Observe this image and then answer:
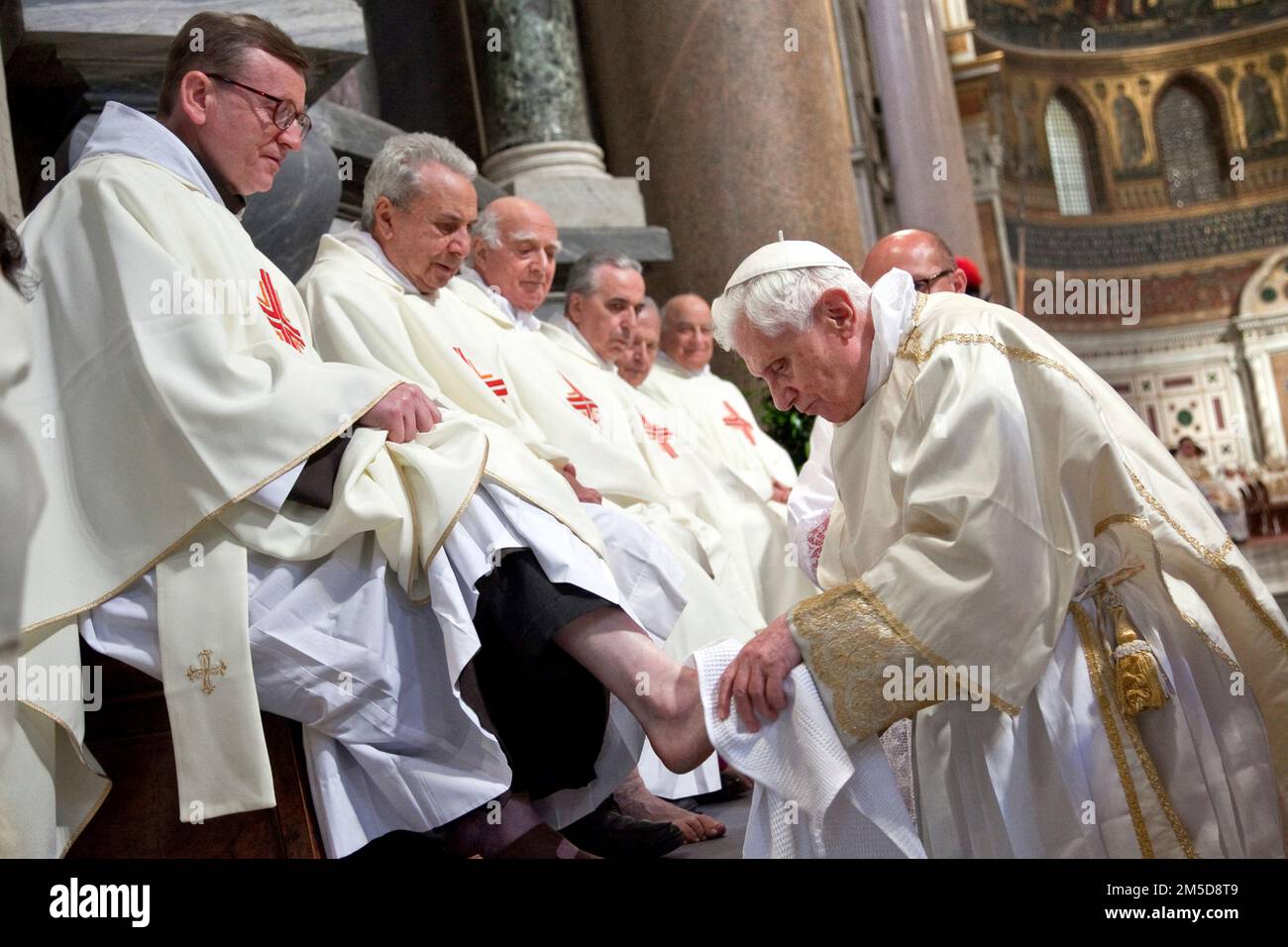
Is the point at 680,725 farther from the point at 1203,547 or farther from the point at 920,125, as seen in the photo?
the point at 920,125

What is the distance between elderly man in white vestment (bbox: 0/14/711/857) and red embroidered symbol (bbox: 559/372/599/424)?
5.44 feet

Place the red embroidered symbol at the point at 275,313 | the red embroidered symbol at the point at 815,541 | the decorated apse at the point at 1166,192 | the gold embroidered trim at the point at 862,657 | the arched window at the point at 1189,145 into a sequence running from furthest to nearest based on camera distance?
the arched window at the point at 1189,145
the decorated apse at the point at 1166,192
the red embroidered symbol at the point at 815,541
the red embroidered symbol at the point at 275,313
the gold embroidered trim at the point at 862,657

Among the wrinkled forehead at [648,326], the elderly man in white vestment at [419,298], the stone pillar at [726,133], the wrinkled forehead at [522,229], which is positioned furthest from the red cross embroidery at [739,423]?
the elderly man in white vestment at [419,298]

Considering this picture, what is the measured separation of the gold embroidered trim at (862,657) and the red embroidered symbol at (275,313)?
141cm

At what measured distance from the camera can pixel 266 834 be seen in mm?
2564

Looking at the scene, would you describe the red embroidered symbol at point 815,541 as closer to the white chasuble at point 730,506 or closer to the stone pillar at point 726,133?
the white chasuble at point 730,506

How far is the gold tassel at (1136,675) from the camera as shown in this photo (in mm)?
2363

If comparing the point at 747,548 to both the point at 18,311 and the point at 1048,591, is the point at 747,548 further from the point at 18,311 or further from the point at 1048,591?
the point at 18,311

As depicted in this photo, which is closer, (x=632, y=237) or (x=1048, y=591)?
(x=1048, y=591)

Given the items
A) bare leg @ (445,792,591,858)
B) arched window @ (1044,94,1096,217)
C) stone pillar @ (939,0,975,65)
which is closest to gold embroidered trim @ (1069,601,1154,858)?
bare leg @ (445,792,591,858)

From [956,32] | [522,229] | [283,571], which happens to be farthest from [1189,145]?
[283,571]

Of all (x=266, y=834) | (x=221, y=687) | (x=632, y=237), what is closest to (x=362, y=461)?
(x=221, y=687)

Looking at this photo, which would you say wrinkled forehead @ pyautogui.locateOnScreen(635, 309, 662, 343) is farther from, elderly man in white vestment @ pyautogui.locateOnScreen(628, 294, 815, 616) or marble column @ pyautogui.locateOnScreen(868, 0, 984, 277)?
marble column @ pyautogui.locateOnScreen(868, 0, 984, 277)
